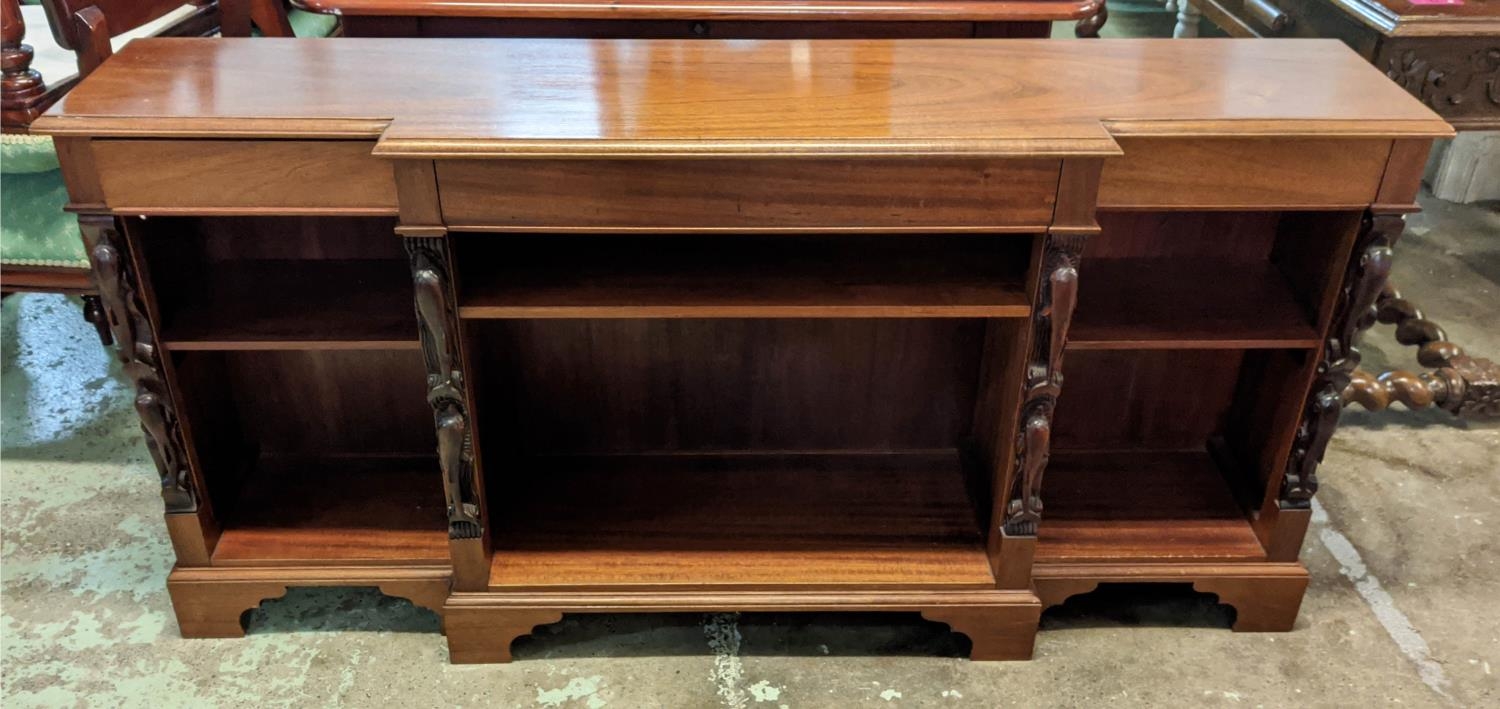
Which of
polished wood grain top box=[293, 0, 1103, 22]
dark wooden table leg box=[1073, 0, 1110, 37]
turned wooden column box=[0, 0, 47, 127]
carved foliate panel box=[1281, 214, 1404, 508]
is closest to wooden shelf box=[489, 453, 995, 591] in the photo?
carved foliate panel box=[1281, 214, 1404, 508]

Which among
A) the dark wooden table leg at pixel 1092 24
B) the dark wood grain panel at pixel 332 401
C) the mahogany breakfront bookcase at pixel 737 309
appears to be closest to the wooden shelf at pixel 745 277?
the mahogany breakfront bookcase at pixel 737 309

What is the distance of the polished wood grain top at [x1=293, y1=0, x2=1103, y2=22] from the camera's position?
6.68 ft

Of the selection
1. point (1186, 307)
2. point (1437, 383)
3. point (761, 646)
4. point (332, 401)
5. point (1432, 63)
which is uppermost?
point (1432, 63)

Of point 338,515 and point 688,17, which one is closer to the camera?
point 338,515

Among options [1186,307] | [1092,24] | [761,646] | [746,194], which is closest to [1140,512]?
[1186,307]

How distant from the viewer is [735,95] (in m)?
1.45

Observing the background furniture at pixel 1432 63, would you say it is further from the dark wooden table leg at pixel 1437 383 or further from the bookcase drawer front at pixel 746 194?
the bookcase drawer front at pixel 746 194

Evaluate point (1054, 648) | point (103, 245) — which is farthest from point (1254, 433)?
point (103, 245)

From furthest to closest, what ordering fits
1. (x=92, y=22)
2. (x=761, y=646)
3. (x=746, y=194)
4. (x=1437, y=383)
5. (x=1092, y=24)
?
1. (x=1092, y=24)
2. (x=1437, y=383)
3. (x=92, y=22)
4. (x=761, y=646)
5. (x=746, y=194)

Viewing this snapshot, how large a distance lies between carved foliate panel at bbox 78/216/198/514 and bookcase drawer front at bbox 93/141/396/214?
0.22 feet

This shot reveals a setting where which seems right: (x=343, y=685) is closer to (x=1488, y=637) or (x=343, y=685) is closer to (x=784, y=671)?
(x=784, y=671)

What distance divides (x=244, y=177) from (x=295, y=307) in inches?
11.3

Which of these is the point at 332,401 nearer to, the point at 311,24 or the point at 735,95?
Result: the point at 735,95

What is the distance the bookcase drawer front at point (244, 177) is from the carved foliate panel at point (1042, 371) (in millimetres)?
795
